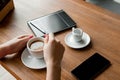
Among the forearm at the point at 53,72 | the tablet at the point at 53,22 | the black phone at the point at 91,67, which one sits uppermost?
the tablet at the point at 53,22

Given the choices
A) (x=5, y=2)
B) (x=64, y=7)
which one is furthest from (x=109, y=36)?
(x=5, y=2)

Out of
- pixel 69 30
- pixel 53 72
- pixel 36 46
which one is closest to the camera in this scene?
pixel 53 72

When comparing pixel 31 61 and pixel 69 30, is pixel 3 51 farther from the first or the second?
pixel 69 30

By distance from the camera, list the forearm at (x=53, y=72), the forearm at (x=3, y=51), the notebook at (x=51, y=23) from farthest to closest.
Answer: the notebook at (x=51, y=23) → the forearm at (x=3, y=51) → the forearm at (x=53, y=72)

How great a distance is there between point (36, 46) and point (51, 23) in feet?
0.70

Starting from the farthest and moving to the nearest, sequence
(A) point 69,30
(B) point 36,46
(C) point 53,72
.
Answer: (A) point 69,30 < (B) point 36,46 < (C) point 53,72

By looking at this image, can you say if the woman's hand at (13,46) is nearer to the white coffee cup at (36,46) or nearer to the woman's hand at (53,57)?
the white coffee cup at (36,46)

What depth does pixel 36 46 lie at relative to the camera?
0.96m

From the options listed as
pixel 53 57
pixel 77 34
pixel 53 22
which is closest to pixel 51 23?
pixel 53 22

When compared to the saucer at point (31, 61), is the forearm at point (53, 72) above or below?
above

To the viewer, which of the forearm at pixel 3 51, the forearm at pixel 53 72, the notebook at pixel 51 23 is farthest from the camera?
the notebook at pixel 51 23

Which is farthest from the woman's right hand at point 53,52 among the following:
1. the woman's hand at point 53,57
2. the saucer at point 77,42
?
the saucer at point 77,42

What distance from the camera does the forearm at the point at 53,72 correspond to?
848 millimetres

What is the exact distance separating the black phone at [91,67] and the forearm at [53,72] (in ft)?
0.22
